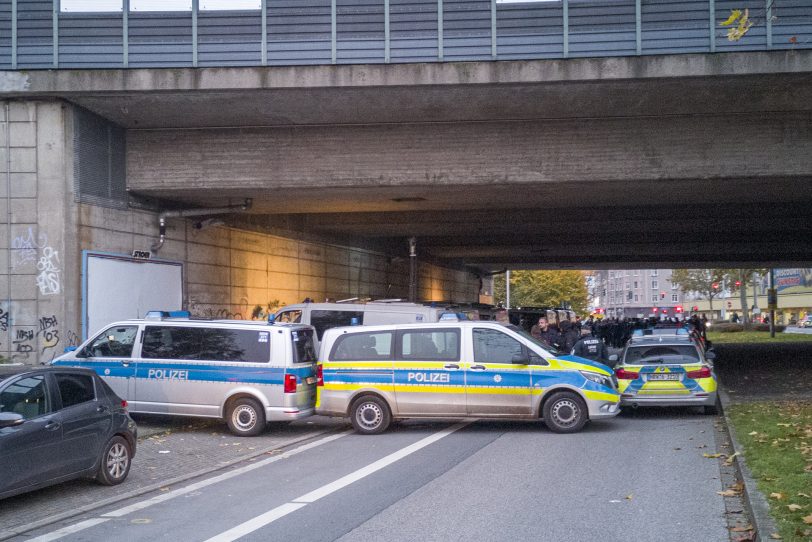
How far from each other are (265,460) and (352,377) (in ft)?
8.81

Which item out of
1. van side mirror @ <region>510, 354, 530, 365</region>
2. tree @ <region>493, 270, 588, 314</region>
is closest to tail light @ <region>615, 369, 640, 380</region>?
van side mirror @ <region>510, 354, 530, 365</region>

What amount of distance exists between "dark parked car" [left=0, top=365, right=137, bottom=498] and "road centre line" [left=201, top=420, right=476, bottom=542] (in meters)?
2.31

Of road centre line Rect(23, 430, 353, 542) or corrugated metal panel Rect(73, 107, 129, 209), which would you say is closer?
road centre line Rect(23, 430, 353, 542)

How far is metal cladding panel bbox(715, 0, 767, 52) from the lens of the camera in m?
16.2

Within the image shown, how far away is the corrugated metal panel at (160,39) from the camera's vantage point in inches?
680

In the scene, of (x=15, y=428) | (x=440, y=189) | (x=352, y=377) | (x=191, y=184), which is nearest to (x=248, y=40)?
(x=191, y=184)

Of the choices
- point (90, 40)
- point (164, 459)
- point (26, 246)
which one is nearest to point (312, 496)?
point (164, 459)

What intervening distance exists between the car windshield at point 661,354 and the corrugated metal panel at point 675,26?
5.84m

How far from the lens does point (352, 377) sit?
45.9ft

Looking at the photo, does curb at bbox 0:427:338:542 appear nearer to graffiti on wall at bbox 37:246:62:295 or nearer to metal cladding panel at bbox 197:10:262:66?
graffiti on wall at bbox 37:246:62:295

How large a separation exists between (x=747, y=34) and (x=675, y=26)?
137 cm

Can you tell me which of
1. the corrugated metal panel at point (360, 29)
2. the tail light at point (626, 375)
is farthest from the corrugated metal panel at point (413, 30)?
the tail light at point (626, 375)

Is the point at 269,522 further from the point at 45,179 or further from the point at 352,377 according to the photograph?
the point at 45,179

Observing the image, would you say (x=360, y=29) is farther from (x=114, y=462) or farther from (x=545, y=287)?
(x=545, y=287)
